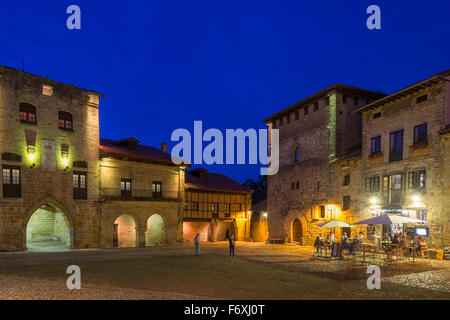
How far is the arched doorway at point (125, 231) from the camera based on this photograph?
3008cm

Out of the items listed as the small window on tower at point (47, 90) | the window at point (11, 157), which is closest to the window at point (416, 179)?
the small window on tower at point (47, 90)

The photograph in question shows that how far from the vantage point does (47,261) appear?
59.0 ft

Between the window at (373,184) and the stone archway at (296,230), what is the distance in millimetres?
8976

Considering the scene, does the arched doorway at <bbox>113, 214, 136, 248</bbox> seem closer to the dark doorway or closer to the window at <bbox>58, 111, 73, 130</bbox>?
the dark doorway

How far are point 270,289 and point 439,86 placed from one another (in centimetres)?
1687

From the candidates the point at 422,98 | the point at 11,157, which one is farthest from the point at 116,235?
the point at 422,98

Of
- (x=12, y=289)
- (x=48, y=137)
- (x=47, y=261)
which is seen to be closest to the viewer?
(x=12, y=289)

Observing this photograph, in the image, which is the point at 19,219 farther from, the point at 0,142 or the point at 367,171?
the point at 367,171

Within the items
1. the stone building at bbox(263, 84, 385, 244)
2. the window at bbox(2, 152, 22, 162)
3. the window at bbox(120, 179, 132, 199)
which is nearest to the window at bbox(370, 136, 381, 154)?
the stone building at bbox(263, 84, 385, 244)

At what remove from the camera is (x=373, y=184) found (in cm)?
2459

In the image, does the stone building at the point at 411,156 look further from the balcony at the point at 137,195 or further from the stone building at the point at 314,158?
the balcony at the point at 137,195

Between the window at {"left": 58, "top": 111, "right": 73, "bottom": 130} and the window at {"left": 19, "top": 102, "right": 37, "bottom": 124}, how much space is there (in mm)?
1829

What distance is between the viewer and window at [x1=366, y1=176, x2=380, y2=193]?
2421cm
